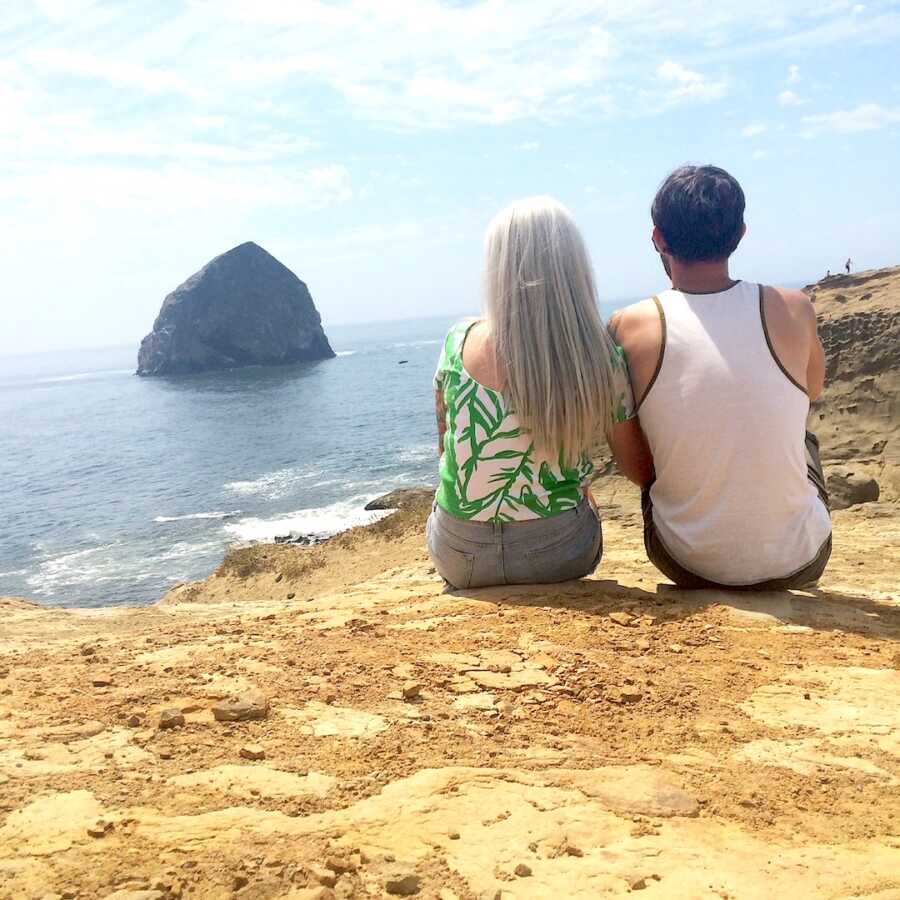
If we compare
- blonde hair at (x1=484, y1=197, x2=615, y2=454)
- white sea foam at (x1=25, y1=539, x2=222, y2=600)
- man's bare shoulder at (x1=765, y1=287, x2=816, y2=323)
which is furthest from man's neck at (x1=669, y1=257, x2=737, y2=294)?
white sea foam at (x1=25, y1=539, x2=222, y2=600)

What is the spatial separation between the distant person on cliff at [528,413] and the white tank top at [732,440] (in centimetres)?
27

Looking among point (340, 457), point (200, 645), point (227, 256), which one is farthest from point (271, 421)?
point (227, 256)

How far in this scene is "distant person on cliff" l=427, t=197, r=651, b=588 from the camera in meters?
3.80

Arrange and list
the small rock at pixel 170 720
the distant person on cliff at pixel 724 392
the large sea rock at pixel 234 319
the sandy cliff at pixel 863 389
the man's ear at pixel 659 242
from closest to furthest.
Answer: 1. the small rock at pixel 170 720
2. the distant person on cliff at pixel 724 392
3. the man's ear at pixel 659 242
4. the sandy cliff at pixel 863 389
5. the large sea rock at pixel 234 319

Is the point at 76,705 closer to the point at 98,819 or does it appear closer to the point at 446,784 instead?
the point at 98,819

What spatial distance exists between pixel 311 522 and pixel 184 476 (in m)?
14.2

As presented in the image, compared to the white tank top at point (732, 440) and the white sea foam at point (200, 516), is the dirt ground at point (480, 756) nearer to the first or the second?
the white tank top at point (732, 440)

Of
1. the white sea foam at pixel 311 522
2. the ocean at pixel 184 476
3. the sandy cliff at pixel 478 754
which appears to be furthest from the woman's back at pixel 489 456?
the white sea foam at pixel 311 522

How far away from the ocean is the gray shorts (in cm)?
1491

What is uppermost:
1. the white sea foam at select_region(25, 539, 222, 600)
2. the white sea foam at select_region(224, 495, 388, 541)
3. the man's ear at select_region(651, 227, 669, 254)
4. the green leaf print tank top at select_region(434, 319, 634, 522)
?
the man's ear at select_region(651, 227, 669, 254)

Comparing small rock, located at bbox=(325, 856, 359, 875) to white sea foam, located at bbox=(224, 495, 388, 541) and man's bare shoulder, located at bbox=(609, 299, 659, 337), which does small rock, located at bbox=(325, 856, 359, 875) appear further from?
white sea foam, located at bbox=(224, 495, 388, 541)

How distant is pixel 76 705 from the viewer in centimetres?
299

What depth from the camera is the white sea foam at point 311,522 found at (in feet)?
73.0

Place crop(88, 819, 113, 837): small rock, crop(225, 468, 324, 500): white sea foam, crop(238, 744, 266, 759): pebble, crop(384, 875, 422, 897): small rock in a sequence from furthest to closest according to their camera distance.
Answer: crop(225, 468, 324, 500): white sea foam, crop(238, 744, 266, 759): pebble, crop(88, 819, 113, 837): small rock, crop(384, 875, 422, 897): small rock
